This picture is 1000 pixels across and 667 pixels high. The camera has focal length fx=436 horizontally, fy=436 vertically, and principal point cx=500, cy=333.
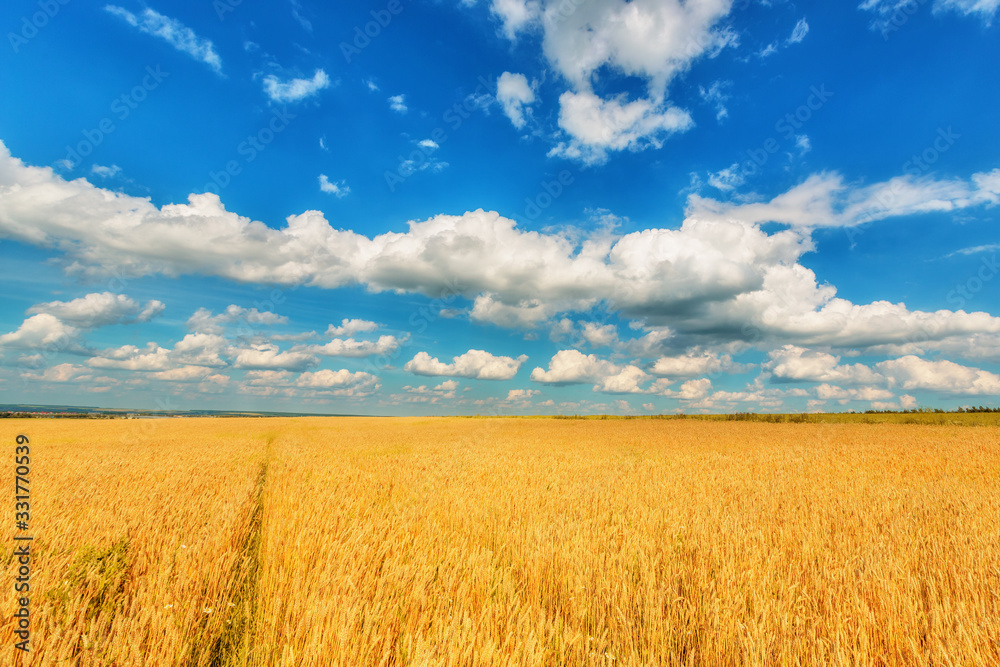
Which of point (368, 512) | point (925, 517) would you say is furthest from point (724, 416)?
point (368, 512)

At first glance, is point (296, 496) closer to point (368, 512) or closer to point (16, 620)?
point (368, 512)

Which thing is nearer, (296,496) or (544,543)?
(544,543)

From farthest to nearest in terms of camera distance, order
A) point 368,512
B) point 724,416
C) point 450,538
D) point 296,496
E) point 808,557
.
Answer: point 724,416, point 296,496, point 368,512, point 450,538, point 808,557

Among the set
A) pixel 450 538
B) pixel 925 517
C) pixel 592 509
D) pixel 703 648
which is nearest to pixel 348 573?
pixel 450 538

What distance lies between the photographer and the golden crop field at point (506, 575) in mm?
3533

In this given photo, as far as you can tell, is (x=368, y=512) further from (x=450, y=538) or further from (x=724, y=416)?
(x=724, y=416)

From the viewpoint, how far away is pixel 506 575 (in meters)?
4.93

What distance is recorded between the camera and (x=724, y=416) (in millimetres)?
76438

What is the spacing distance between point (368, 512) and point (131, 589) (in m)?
3.47

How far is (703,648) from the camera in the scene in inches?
145

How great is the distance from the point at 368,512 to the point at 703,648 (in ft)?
18.9

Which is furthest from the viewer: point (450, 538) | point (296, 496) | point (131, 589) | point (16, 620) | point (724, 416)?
point (724, 416)

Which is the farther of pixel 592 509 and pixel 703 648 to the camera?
pixel 592 509

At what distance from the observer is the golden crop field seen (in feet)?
11.6
